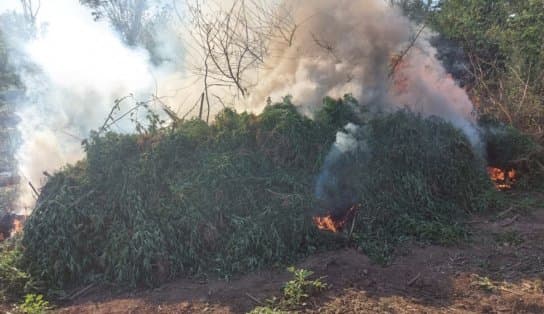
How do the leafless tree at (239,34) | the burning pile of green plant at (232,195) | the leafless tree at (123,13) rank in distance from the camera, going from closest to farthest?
the burning pile of green plant at (232,195), the leafless tree at (239,34), the leafless tree at (123,13)

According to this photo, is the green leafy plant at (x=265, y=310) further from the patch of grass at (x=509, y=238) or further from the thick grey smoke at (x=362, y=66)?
the thick grey smoke at (x=362, y=66)

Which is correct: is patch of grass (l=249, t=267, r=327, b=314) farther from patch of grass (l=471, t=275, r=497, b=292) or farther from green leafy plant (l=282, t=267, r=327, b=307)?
patch of grass (l=471, t=275, r=497, b=292)

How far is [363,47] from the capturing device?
7.51 meters

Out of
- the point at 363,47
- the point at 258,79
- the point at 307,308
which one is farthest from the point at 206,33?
the point at 307,308

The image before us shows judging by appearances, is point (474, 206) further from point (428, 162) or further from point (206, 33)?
point (206, 33)

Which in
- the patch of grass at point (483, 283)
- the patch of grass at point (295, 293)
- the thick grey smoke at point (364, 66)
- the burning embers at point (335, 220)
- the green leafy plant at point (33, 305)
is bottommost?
the patch of grass at point (483, 283)

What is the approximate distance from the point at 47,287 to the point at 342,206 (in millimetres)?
3791

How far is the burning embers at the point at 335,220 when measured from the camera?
18.7 ft

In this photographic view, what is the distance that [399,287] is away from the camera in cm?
442

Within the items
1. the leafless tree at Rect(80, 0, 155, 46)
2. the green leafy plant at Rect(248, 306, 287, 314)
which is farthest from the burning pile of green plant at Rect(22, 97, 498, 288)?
the leafless tree at Rect(80, 0, 155, 46)

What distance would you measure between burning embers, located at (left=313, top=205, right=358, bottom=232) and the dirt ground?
655mm

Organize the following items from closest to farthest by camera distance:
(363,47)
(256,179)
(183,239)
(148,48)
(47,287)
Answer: (47,287), (183,239), (256,179), (363,47), (148,48)

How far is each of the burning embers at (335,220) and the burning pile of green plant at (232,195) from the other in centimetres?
17

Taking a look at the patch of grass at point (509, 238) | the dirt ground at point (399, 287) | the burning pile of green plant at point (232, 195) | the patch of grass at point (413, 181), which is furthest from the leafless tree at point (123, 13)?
the patch of grass at point (509, 238)
